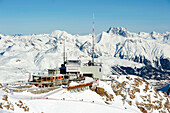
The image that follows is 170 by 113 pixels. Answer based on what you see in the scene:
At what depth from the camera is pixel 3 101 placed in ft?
155

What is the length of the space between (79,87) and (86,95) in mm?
3513

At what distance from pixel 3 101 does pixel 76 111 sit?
19.3 metres

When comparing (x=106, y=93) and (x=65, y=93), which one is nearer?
(x=65, y=93)

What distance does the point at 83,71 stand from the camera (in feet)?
337

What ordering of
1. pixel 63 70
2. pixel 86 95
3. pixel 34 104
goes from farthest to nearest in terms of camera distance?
1. pixel 63 70
2. pixel 86 95
3. pixel 34 104

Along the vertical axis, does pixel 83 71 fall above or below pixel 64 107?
above

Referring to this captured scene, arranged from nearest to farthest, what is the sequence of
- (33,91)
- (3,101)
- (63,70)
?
(3,101) < (33,91) < (63,70)

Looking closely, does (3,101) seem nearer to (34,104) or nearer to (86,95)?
(34,104)

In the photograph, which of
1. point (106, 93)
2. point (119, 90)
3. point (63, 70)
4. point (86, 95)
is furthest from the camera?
point (63, 70)

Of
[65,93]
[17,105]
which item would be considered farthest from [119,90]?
[17,105]

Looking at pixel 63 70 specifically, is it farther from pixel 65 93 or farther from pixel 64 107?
pixel 64 107

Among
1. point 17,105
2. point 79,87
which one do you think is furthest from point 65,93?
point 17,105

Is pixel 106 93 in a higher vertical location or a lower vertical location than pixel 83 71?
lower

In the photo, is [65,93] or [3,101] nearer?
[3,101]
